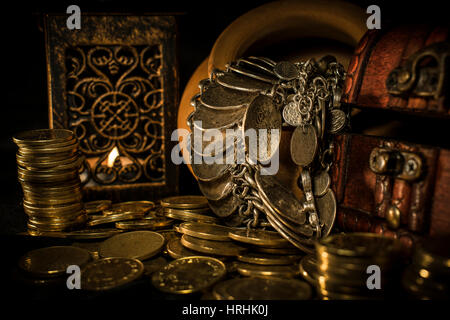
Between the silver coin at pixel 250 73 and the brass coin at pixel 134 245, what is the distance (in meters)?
0.53

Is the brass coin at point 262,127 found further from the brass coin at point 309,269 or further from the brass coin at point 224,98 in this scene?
the brass coin at point 309,269

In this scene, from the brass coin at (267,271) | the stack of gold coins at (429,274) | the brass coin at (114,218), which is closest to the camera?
the stack of gold coins at (429,274)

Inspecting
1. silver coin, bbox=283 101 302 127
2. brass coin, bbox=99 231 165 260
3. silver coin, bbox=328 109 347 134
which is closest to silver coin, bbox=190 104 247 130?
silver coin, bbox=283 101 302 127

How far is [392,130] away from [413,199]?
0.24 m

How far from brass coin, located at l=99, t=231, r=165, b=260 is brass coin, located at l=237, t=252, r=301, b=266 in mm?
246

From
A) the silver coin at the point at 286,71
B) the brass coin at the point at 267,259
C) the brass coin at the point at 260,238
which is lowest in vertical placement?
the brass coin at the point at 267,259

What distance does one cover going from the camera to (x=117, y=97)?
5.30 ft

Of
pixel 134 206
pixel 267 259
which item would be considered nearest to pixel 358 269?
pixel 267 259

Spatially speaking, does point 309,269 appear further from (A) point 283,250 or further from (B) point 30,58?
(B) point 30,58

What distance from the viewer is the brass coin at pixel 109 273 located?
1.01 meters

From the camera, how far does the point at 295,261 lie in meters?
1.10

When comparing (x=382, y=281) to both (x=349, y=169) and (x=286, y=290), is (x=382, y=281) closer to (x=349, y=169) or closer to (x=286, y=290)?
(x=286, y=290)

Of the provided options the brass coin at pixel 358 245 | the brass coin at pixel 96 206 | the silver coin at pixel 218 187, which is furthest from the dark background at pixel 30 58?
the brass coin at pixel 358 245
